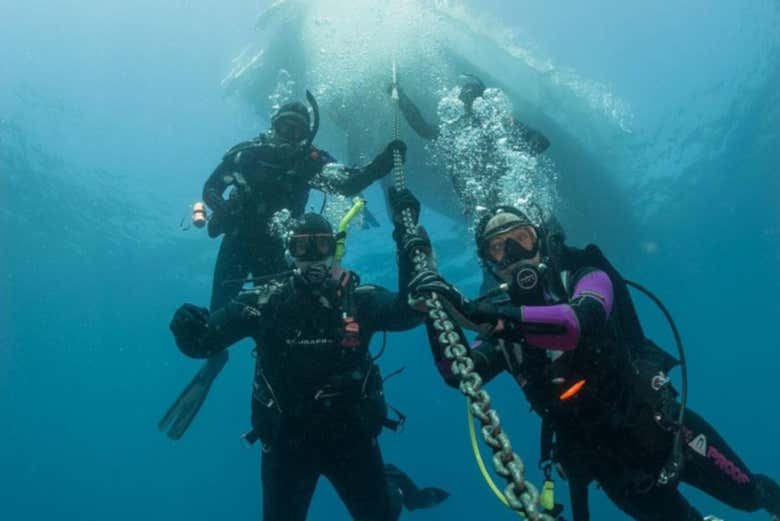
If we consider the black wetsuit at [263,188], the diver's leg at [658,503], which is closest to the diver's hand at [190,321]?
the black wetsuit at [263,188]

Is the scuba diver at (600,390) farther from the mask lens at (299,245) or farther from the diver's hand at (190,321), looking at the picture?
the diver's hand at (190,321)

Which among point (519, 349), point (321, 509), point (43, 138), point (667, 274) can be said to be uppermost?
point (667, 274)

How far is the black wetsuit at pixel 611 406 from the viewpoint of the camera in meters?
3.89

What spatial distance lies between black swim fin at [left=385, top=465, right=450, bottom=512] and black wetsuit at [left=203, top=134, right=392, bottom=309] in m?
3.46

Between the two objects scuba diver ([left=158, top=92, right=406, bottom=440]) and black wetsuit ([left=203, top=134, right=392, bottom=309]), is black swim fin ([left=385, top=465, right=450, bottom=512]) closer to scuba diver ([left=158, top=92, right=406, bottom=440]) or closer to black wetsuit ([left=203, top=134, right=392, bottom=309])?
scuba diver ([left=158, top=92, right=406, bottom=440])

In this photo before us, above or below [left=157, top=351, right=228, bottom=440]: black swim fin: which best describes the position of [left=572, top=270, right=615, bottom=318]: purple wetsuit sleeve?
below

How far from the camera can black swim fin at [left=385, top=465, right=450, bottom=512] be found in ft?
24.7

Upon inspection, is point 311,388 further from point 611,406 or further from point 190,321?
point 611,406

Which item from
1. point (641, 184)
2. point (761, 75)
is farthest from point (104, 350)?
point (761, 75)

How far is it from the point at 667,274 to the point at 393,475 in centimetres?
3545

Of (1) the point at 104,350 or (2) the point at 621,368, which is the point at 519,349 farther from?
(1) the point at 104,350

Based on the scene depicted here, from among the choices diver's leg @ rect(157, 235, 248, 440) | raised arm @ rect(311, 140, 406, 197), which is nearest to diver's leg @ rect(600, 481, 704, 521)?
raised arm @ rect(311, 140, 406, 197)

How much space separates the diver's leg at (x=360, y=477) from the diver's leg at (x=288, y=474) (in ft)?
0.86

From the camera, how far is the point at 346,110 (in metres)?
15.3
